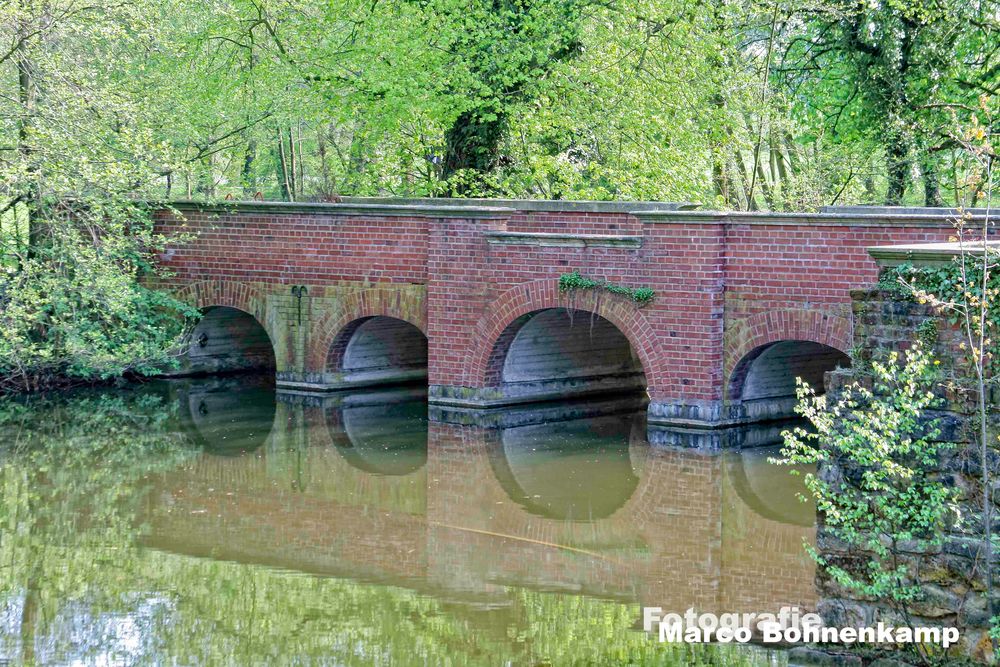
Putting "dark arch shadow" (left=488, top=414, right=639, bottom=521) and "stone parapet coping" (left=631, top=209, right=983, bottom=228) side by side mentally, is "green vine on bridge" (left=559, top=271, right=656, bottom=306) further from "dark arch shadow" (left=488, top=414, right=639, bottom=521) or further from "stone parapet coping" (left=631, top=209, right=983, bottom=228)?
"dark arch shadow" (left=488, top=414, right=639, bottom=521)

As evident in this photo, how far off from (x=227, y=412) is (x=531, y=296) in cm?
435

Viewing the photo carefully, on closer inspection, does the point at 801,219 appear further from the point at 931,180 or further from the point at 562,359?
the point at 931,180

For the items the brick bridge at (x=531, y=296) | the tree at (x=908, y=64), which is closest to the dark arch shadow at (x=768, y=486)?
the brick bridge at (x=531, y=296)

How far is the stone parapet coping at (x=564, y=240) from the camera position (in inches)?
648

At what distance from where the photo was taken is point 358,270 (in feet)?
61.8

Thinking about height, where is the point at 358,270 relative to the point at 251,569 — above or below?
above

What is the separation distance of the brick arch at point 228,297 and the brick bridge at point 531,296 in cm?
3

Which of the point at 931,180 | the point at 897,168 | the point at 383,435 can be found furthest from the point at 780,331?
the point at 931,180

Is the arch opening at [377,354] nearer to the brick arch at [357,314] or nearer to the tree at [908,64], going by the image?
the brick arch at [357,314]

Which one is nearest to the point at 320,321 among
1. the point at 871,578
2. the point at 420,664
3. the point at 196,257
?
the point at 196,257

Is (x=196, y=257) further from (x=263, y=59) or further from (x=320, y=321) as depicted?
(x=263, y=59)

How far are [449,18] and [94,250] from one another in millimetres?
6245

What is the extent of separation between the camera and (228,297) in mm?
20203

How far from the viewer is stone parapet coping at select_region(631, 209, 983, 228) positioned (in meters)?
14.5
